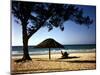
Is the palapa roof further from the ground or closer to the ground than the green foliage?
closer to the ground

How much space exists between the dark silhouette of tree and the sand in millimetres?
84

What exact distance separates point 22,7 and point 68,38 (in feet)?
1.97

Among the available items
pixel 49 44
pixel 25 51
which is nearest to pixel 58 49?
pixel 49 44

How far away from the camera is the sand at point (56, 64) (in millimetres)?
2195

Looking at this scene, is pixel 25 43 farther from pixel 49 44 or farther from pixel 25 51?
pixel 49 44

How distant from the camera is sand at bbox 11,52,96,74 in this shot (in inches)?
86.4

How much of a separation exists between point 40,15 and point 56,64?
547 mm

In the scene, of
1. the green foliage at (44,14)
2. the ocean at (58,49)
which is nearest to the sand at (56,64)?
the ocean at (58,49)

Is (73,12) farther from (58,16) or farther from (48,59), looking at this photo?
(48,59)

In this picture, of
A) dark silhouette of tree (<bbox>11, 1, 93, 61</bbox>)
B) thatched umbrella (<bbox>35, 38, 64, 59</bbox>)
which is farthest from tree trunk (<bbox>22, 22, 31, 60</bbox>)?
thatched umbrella (<bbox>35, 38, 64, 59</bbox>)

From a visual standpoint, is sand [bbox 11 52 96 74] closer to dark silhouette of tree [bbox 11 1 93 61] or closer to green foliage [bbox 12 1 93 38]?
dark silhouette of tree [bbox 11 1 93 61]

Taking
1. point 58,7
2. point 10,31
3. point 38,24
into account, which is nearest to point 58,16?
point 58,7

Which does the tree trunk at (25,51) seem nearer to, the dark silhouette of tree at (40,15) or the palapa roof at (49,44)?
the dark silhouette of tree at (40,15)

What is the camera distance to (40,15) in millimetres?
2268
